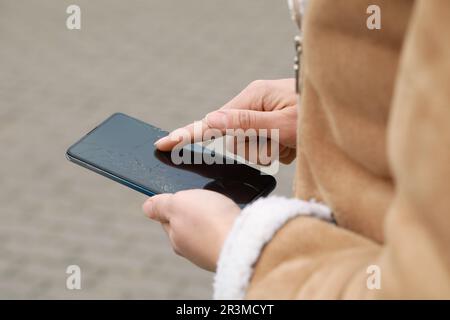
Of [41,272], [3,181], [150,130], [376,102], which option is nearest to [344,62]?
[376,102]

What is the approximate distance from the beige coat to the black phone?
0.85 ft

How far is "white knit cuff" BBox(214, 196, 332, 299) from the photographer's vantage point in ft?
1.83

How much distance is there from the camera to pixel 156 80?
7.55 feet

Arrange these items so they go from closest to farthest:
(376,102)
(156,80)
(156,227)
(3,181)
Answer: (376,102) < (156,227) < (3,181) < (156,80)

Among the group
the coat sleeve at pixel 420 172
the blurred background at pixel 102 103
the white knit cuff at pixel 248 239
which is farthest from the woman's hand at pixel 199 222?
the blurred background at pixel 102 103

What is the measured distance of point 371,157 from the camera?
20.7 inches

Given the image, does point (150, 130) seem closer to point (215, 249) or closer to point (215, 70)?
point (215, 249)

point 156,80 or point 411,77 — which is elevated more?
point 411,77

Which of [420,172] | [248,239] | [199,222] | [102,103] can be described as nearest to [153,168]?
[199,222]

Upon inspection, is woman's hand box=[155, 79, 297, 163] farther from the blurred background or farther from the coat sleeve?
the blurred background

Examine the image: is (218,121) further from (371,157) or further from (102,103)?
(102,103)

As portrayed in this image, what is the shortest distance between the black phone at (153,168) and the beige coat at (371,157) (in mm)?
260

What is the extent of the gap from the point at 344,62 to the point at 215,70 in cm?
186

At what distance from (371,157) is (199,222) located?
0.68 ft
